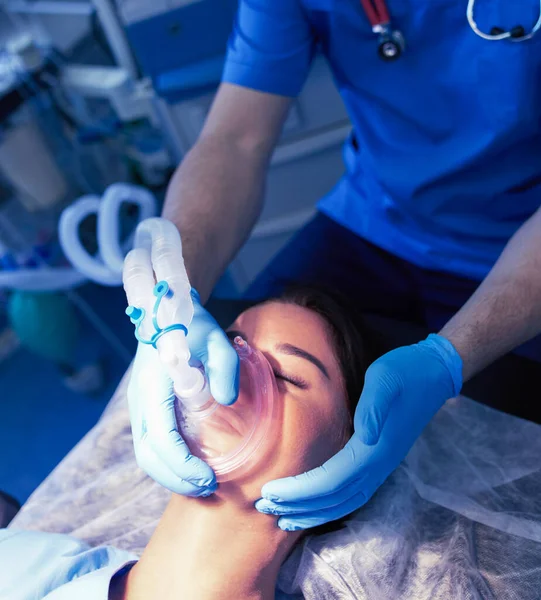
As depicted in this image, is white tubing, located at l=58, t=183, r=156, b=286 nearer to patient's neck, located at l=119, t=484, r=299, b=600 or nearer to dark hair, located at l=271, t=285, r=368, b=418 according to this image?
dark hair, located at l=271, t=285, r=368, b=418

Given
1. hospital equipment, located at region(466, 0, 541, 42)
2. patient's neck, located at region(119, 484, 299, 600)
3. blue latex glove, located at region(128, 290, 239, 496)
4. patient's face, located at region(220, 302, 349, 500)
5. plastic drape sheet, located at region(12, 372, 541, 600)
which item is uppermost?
hospital equipment, located at region(466, 0, 541, 42)

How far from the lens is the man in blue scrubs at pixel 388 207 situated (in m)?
0.86

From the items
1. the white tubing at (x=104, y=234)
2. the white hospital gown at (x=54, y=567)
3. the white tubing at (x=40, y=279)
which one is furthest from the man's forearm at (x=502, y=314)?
the white tubing at (x=40, y=279)

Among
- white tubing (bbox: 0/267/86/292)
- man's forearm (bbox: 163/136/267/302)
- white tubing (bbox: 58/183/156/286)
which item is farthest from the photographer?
white tubing (bbox: 0/267/86/292)

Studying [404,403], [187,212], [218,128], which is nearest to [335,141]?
[218,128]

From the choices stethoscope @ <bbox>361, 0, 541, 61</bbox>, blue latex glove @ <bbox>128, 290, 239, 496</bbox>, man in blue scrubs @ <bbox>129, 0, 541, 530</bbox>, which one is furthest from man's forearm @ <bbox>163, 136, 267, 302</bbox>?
stethoscope @ <bbox>361, 0, 541, 61</bbox>

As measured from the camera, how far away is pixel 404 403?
897 millimetres

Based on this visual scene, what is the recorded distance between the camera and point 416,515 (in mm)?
992

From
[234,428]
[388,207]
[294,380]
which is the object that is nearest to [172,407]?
[234,428]

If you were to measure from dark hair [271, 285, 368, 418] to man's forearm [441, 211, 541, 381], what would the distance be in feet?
0.57

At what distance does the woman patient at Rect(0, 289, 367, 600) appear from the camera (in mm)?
856

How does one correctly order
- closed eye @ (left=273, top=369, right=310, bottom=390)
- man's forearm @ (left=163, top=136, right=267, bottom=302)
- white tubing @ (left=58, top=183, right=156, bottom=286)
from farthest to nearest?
white tubing @ (left=58, top=183, right=156, bottom=286)
man's forearm @ (left=163, top=136, right=267, bottom=302)
closed eye @ (left=273, top=369, right=310, bottom=390)

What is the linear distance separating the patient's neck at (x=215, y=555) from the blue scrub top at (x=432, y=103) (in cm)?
77

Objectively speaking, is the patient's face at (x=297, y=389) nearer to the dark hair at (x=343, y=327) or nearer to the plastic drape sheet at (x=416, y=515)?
the dark hair at (x=343, y=327)
